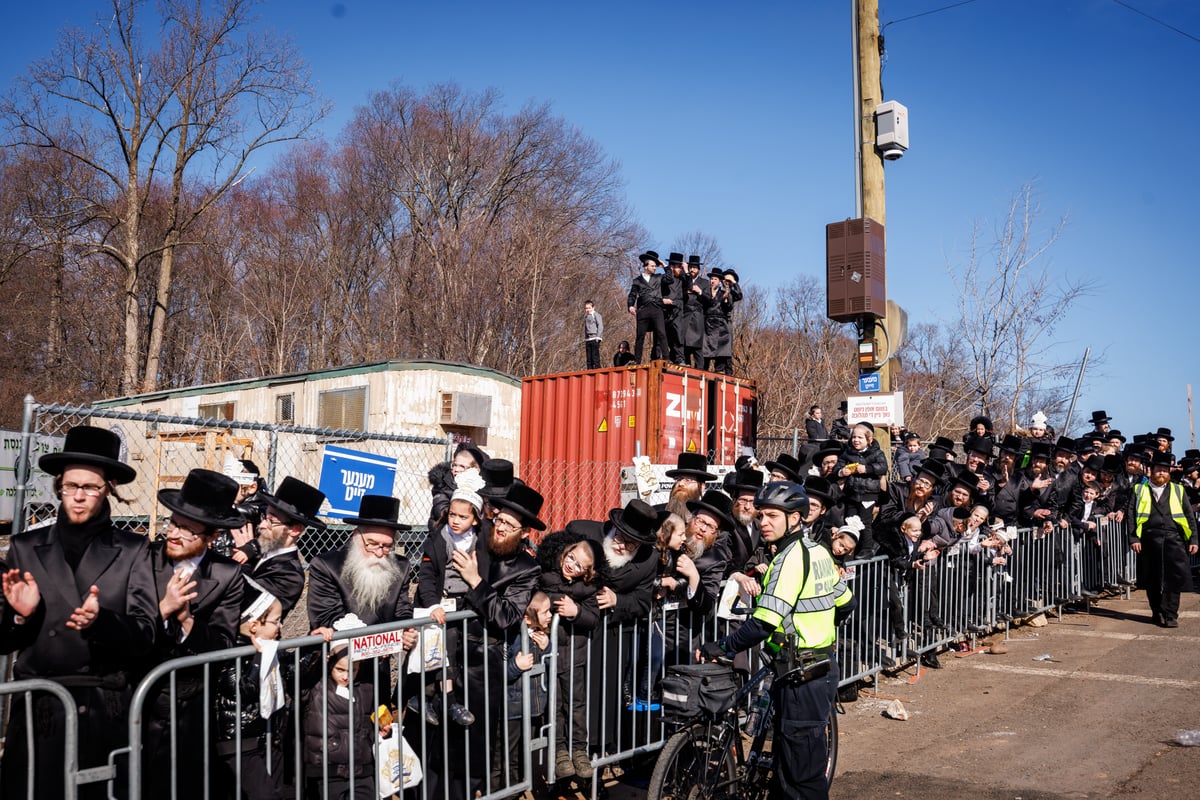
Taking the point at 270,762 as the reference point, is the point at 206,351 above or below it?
above

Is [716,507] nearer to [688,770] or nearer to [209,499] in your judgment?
[688,770]

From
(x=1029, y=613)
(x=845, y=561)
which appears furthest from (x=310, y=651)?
(x=1029, y=613)

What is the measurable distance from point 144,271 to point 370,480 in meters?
35.8

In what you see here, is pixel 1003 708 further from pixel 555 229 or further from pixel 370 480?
pixel 555 229

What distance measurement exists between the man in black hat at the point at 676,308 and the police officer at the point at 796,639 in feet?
33.9

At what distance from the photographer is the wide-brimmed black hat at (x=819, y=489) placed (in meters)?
6.30

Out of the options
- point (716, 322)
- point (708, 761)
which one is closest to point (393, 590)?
point (708, 761)

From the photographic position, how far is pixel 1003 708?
7.75 m

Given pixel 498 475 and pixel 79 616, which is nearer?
pixel 79 616

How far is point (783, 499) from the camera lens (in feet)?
16.5

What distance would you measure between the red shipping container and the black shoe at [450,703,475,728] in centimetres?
873

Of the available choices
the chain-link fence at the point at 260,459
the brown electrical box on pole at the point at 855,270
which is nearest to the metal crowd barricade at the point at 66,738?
the chain-link fence at the point at 260,459

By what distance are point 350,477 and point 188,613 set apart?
177 inches

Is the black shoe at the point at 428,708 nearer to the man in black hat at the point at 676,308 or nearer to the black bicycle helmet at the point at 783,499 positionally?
the black bicycle helmet at the point at 783,499
